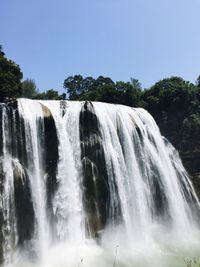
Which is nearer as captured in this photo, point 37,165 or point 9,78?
point 37,165

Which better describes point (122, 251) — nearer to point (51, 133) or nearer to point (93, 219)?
point (93, 219)

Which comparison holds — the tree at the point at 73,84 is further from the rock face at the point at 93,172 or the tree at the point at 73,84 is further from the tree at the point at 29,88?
the rock face at the point at 93,172

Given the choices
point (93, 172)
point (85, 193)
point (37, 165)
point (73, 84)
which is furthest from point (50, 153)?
point (73, 84)

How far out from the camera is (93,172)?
20.0m

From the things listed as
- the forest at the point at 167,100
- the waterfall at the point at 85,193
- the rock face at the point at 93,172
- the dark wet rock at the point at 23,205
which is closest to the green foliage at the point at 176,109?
the forest at the point at 167,100

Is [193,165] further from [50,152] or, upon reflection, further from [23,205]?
[23,205]

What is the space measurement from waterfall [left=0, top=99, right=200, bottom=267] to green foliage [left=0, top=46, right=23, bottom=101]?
1069 centimetres

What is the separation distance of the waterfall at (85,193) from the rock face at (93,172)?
51 mm

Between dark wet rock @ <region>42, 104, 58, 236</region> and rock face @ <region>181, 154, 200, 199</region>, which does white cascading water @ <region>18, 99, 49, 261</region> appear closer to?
dark wet rock @ <region>42, 104, 58, 236</region>

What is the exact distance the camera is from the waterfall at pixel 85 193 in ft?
55.1

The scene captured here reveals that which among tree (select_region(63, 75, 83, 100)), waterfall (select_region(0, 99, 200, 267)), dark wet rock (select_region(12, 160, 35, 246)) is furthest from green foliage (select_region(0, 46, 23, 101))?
tree (select_region(63, 75, 83, 100))

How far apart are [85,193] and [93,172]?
49.1 inches

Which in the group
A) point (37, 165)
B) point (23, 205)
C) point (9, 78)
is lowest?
point (23, 205)

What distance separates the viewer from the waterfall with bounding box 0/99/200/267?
16.8 meters
